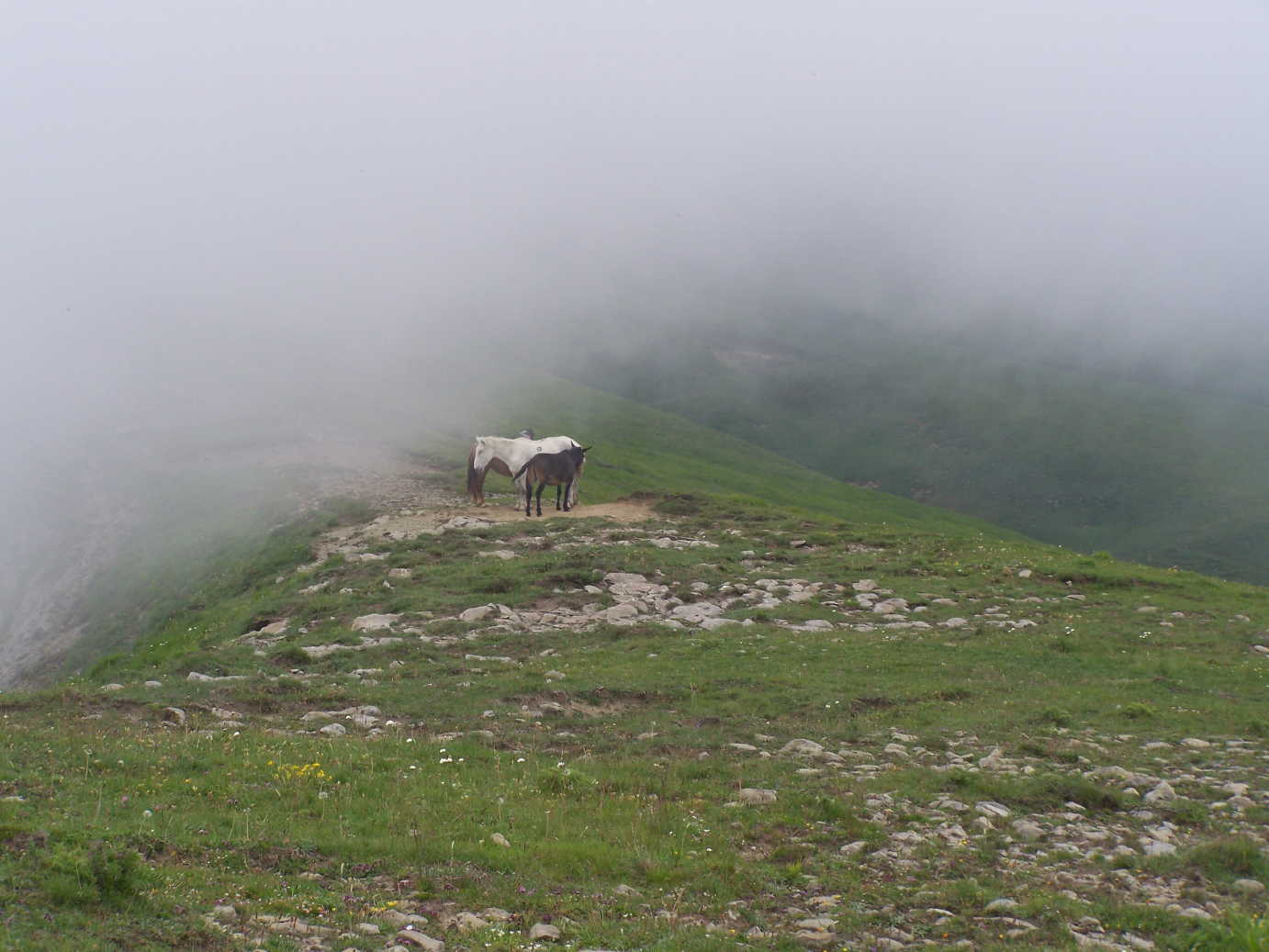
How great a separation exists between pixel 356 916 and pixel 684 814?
15.6ft

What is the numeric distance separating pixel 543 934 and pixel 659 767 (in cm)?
568

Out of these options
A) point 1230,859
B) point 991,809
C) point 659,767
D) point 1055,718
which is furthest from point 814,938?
point 1055,718

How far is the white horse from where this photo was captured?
4309 cm

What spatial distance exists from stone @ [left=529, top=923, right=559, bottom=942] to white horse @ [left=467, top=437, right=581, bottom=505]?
33.8m

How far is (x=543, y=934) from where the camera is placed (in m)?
9.43

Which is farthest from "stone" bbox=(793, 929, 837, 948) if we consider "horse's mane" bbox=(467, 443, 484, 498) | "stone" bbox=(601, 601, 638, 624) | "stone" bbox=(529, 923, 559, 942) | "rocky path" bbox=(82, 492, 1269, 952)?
"horse's mane" bbox=(467, 443, 484, 498)

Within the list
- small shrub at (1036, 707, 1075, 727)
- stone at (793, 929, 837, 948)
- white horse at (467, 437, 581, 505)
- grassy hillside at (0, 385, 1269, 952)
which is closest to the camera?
stone at (793, 929, 837, 948)

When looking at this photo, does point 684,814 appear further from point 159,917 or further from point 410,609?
point 410,609

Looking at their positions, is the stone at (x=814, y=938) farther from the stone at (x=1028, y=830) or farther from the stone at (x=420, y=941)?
the stone at (x=1028, y=830)

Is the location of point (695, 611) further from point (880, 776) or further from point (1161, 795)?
point (1161, 795)

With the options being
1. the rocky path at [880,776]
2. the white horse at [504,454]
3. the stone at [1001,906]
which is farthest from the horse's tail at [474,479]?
the stone at [1001,906]

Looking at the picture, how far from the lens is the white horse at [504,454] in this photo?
4309 cm

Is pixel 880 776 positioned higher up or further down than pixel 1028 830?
further down

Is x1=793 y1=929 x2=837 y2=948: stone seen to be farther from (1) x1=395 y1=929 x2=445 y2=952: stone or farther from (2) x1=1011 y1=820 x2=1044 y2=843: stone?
(2) x1=1011 y1=820 x2=1044 y2=843: stone
